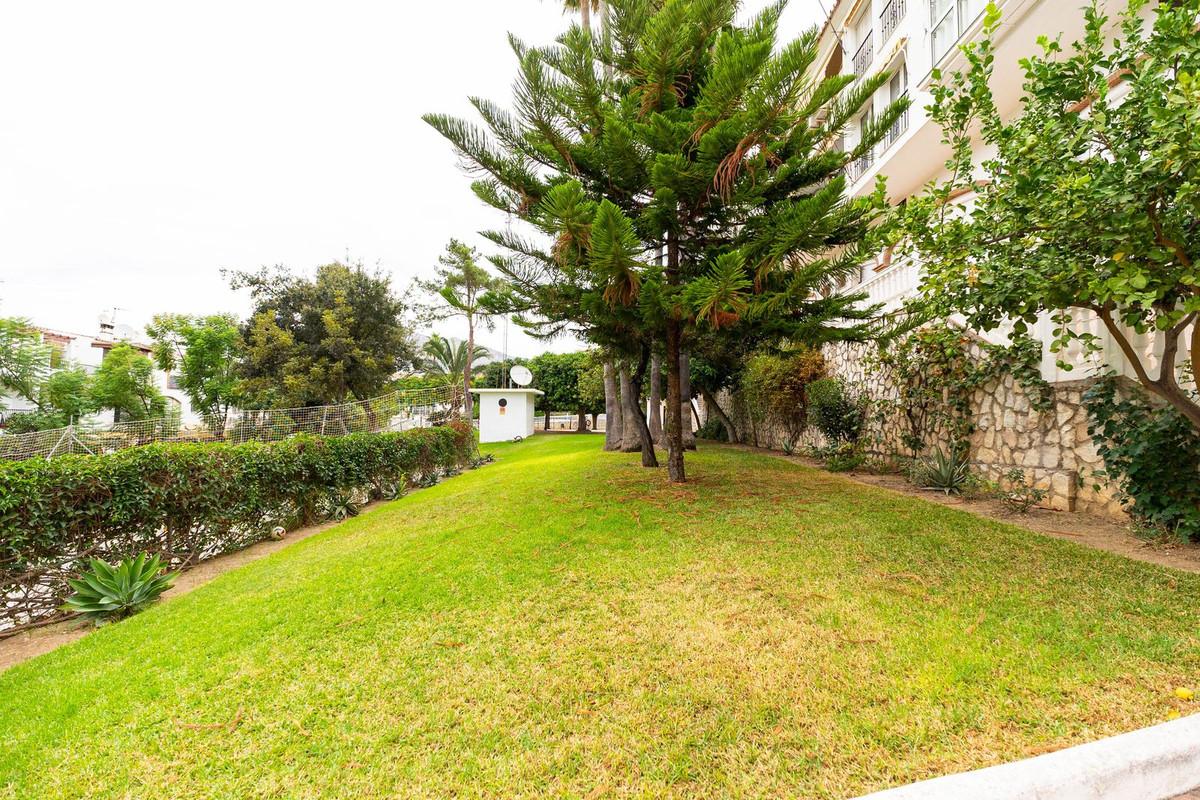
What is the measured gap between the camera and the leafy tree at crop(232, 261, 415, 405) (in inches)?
647

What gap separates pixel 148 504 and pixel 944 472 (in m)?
8.50

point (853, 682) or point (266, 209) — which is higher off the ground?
point (266, 209)

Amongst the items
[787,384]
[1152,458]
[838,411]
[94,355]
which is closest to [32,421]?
[94,355]

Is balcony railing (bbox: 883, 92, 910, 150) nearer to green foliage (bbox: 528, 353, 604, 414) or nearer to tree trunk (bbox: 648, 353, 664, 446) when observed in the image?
tree trunk (bbox: 648, 353, 664, 446)

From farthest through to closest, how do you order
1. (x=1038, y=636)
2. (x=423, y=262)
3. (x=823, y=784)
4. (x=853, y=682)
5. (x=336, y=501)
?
1. (x=423, y=262)
2. (x=336, y=501)
3. (x=1038, y=636)
4. (x=853, y=682)
5. (x=823, y=784)

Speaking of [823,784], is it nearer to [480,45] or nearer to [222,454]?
[222,454]

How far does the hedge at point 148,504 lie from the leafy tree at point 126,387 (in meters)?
19.8

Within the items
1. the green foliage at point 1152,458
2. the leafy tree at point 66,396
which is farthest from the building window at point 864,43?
the leafy tree at point 66,396

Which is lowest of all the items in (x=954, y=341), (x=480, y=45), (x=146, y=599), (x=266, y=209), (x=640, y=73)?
(x=146, y=599)

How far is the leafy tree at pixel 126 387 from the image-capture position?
63.0ft

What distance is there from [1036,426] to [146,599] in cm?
850

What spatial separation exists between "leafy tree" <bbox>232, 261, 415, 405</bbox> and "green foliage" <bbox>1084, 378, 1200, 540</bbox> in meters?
18.5

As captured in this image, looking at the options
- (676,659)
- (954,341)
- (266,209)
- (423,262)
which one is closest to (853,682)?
(676,659)

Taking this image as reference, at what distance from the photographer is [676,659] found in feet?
7.32
